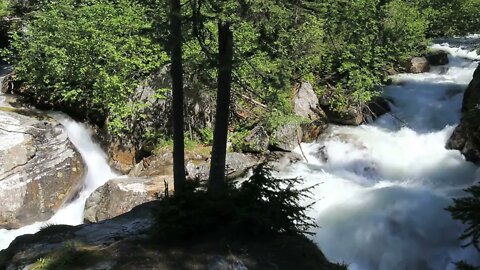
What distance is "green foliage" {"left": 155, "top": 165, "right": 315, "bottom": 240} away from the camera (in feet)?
20.0

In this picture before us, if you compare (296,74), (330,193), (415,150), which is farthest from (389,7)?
(330,193)

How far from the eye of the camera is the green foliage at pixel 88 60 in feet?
52.0

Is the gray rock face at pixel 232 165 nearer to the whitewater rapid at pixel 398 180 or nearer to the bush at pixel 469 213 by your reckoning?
the whitewater rapid at pixel 398 180

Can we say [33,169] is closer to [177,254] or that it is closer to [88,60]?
[88,60]

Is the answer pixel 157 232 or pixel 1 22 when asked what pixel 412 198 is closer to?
pixel 157 232

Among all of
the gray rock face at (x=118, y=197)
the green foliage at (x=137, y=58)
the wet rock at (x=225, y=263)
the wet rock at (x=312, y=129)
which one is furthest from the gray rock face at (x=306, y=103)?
the wet rock at (x=225, y=263)

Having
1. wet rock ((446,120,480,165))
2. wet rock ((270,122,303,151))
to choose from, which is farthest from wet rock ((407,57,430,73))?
wet rock ((270,122,303,151))

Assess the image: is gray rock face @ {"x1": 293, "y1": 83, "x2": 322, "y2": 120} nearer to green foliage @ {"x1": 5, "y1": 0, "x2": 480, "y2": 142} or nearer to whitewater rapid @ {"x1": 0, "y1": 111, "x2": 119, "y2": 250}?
green foliage @ {"x1": 5, "y1": 0, "x2": 480, "y2": 142}

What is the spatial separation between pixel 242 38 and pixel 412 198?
26.9ft

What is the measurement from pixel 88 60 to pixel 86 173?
403 centimetres

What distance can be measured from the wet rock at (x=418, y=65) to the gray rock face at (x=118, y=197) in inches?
573

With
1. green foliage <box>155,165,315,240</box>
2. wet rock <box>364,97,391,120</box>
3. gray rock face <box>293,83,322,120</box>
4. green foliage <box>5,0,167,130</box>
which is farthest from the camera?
wet rock <box>364,97,391,120</box>

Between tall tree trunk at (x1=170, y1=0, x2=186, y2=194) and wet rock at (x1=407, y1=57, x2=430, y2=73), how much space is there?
657 inches

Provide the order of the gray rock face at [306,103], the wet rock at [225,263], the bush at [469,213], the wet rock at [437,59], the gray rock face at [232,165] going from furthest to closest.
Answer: the wet rock at [437,59]
the gray rock face at [306,103]
the gray rock face at [232,165]
the wet rock at [225,263]
the bush at [469,213]
